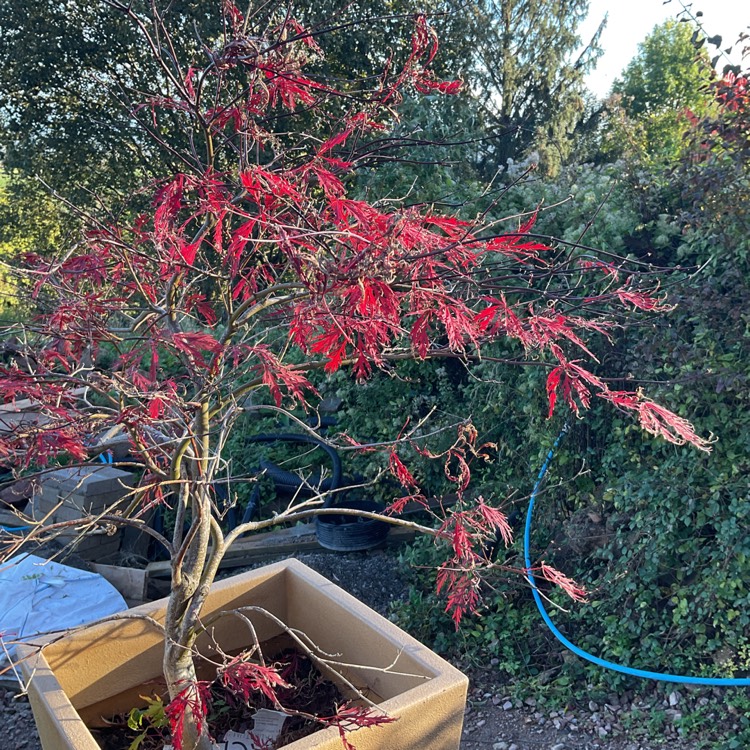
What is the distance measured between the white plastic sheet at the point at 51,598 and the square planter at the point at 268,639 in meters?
0.94

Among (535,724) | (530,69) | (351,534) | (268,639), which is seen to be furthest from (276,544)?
(530,69)

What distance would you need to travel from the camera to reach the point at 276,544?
3746 millimetres

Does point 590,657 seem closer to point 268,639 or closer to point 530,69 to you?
point 268,639

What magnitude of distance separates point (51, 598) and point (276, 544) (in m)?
1.23

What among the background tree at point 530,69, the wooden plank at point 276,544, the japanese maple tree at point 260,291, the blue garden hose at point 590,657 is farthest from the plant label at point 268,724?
the background tree at point 530,69

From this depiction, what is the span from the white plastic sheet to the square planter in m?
0.94

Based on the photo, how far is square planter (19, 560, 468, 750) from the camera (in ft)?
Result: 5.10

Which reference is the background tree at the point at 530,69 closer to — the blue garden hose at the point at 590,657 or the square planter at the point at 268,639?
the blue garden hose at the point at 590,657

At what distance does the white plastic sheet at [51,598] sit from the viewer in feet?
9.13

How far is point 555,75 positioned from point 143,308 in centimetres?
922

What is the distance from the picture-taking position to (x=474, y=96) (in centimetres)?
866

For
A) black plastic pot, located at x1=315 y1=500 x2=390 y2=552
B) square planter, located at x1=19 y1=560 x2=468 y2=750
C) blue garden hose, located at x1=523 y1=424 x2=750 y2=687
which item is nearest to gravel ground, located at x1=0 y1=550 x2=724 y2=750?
blue garden hose, located at x1=523 y1=424 x2=750 y2=687

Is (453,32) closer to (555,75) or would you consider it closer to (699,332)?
(555,75)

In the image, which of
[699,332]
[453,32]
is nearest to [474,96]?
[453,32]
